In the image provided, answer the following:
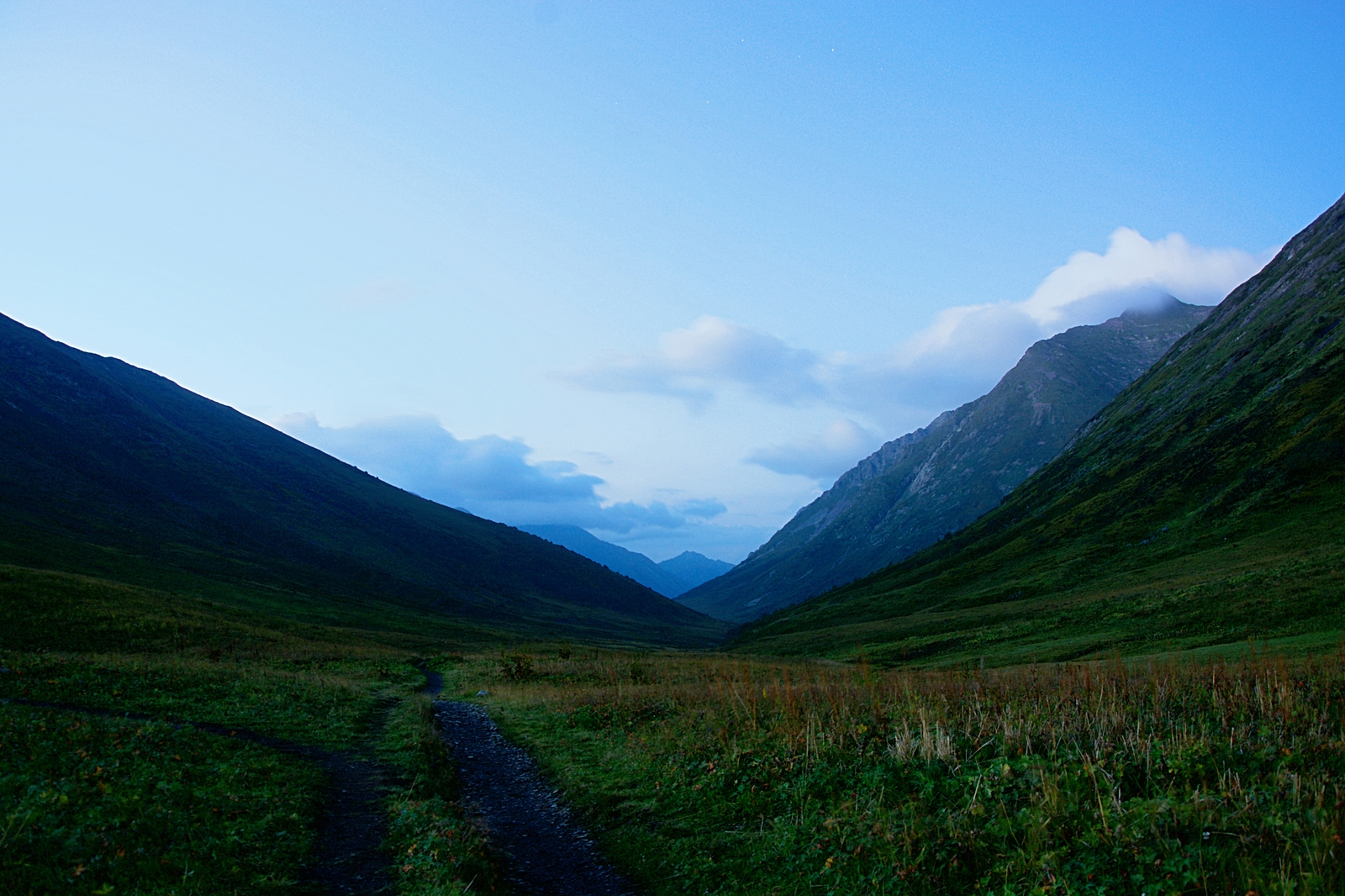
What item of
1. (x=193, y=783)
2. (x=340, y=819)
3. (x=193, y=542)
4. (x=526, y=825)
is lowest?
(x=193, y=542)

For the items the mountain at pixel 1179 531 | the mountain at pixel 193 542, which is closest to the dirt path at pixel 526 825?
the mountain at pixel 1179 531

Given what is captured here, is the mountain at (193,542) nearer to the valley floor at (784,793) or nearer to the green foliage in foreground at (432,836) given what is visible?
the valley floor at (784,793)

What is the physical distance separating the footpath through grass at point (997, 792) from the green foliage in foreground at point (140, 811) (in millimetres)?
6309

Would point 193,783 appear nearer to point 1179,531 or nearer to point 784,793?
point 784,793

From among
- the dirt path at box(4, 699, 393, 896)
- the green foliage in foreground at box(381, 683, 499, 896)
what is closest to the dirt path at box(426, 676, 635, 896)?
the green foliage in foreground at box(381, 683, 499, 896)

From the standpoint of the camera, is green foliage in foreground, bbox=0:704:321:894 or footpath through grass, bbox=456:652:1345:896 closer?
footpath through grass, bbox=456:652:1345:896

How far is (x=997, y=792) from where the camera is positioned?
10188mm

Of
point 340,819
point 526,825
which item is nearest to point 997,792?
point 526,825

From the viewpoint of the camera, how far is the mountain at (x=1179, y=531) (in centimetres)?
5147

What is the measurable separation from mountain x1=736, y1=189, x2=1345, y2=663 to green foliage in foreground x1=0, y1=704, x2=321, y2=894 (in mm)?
15651

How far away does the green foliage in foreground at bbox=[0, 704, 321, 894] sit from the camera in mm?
9445

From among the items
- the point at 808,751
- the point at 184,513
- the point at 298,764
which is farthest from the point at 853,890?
the point at 184,513

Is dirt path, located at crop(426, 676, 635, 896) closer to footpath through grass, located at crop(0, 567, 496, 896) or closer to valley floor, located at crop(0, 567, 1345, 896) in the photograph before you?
valley floor, located at crop(0, 567, 1345, 896)

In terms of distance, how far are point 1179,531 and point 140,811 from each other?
117 meters
